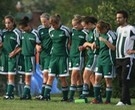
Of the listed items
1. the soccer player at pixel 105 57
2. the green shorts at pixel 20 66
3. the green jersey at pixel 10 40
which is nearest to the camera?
the soccer player at pixel 105 57

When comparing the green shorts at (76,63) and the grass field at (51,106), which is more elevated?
the green shorts at (76,63)

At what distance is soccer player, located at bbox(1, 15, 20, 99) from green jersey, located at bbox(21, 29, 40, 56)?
185 mm

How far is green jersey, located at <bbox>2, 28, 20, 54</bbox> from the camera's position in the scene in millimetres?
20062

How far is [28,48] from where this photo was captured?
19922 millimetres

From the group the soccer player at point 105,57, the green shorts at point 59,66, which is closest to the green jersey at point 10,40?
the green shorts at point 59,66

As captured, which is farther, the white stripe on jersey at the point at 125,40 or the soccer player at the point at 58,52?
the soccer player at the point at 58,52

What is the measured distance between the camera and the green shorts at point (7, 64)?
788 inches

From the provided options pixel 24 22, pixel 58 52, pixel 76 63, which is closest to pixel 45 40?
pixel 24 22

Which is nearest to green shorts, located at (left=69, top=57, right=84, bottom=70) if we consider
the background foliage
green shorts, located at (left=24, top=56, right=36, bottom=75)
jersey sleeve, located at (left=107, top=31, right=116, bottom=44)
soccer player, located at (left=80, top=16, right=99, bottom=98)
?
soccer player, located at (left=80, top=16, right=99, bottom=98)

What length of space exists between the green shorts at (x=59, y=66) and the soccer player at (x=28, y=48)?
0.73 metres

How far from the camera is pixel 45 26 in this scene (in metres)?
20.2

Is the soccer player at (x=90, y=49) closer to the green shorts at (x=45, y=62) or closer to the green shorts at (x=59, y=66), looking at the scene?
the green shorts at (x=59, y=66)

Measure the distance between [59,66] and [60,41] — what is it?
65cm

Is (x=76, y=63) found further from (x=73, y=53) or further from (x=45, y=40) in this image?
(x=45, y=40)
